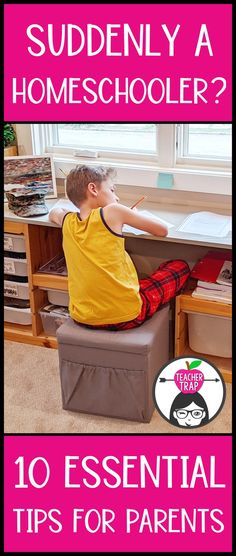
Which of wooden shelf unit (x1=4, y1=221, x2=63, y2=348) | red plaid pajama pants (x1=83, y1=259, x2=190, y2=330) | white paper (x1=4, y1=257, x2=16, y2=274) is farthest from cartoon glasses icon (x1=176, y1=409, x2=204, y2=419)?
white paper (x1=4, y1=257, x2=16, y2=274)

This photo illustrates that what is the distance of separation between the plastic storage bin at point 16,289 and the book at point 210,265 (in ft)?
2.39

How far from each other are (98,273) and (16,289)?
2.40 feet

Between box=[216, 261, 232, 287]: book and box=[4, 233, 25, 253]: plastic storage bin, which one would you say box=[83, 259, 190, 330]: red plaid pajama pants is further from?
box=[4, 233, 25, 253]: plastic storage bin

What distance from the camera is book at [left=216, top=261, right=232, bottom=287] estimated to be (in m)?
2.56

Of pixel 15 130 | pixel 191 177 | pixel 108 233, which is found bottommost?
pixel 108 233

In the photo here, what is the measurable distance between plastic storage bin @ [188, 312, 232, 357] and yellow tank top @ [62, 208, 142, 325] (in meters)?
0.36

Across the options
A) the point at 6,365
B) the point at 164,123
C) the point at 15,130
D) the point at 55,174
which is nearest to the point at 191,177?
the point at 164,123

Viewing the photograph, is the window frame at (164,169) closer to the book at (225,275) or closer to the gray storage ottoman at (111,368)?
the book at (225,275)

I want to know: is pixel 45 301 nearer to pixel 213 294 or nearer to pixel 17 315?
pixel 17 315

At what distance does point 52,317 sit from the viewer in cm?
294

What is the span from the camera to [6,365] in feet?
9.37

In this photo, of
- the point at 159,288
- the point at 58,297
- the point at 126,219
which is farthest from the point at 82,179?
the point at 58,297

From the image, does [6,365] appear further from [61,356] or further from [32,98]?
[32,98]

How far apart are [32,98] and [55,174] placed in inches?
18.5
